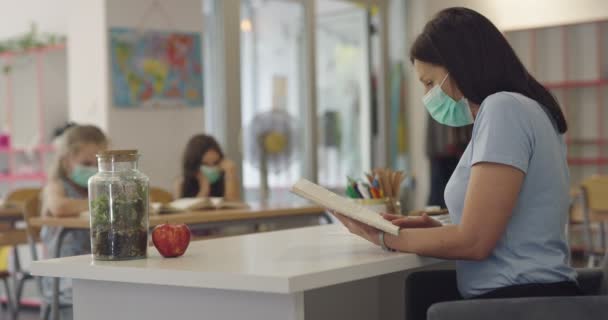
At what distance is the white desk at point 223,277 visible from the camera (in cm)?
157

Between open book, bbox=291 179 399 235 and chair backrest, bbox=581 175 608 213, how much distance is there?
408 cm

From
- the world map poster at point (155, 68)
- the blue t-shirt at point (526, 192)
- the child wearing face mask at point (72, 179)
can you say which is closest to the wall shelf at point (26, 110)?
the world map poster at point (155, 68)

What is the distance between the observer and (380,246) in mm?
1989

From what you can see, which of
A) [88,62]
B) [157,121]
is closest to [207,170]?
[157,121]

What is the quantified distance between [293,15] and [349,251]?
5.13 metres

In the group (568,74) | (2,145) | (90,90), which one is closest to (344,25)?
(568,74)

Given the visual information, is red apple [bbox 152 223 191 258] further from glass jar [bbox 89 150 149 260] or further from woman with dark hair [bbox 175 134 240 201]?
woman with dark hair [bbox 175 134 240 201]

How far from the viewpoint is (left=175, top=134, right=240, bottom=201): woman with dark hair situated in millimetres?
5238

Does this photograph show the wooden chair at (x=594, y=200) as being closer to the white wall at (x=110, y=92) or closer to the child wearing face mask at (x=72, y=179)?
the white wall at (x=110, y=92)

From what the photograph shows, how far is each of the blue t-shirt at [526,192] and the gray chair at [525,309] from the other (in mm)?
130

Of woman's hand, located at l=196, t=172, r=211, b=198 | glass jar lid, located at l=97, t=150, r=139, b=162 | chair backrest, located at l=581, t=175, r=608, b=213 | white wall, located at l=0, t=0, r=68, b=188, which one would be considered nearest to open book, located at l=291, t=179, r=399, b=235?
glass jar lid, located at l=97, t=150, r=139, b=162

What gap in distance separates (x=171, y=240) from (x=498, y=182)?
0.72m

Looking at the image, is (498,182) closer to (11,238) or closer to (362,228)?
(362,228)

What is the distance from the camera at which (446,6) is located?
25.9 feet
